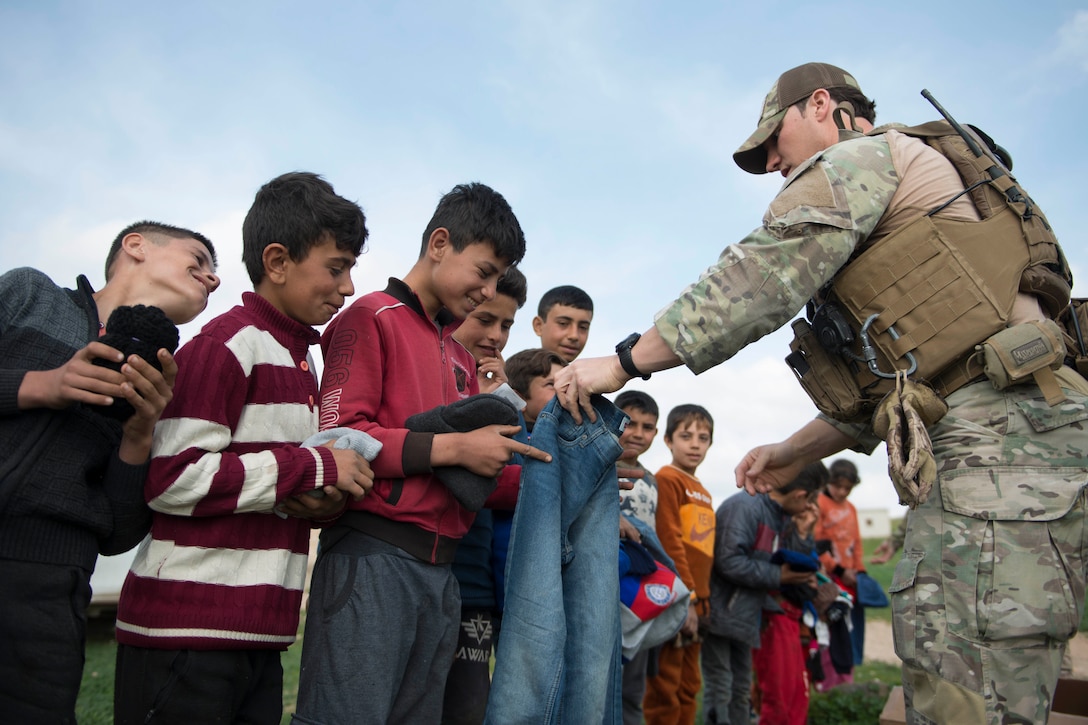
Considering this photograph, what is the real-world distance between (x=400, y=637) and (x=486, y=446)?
1.98ft

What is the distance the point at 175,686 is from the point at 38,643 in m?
0.35

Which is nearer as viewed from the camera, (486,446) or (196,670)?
(196,670)

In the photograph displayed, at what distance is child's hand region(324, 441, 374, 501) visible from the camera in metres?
2.29

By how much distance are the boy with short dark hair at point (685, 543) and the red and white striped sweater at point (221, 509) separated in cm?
316

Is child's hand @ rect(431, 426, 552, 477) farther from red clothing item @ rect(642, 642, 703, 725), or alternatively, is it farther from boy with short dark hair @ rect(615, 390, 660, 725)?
red clothing item @ rect(642, 642, 703, 725)

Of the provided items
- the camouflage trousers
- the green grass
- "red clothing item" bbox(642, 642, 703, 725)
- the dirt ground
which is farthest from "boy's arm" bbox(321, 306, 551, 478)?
the dirt ground

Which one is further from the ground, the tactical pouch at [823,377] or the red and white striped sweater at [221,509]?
the tactical pouch at [823,377]

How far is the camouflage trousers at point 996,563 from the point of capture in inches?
91.5

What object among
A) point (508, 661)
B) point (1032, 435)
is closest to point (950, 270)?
point (1032, 435)

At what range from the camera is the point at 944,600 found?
2.43m

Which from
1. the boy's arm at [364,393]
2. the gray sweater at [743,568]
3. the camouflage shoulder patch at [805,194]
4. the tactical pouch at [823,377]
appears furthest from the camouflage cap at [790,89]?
the gray sweater at [743,568]

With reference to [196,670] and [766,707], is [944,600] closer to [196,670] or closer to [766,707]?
[196,670]

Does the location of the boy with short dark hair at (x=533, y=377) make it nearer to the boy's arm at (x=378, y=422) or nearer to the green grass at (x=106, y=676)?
the boy's arm at (x=378, y=422)

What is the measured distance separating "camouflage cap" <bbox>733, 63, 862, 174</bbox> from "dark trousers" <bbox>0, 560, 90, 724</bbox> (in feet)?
9.25
